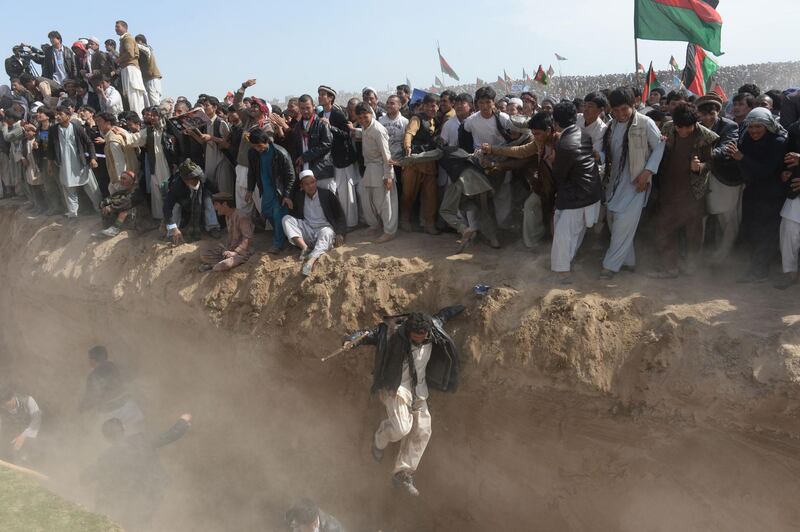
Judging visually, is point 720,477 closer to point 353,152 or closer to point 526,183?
point 526,183

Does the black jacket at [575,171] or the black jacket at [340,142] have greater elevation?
the black jacket at [340,142]

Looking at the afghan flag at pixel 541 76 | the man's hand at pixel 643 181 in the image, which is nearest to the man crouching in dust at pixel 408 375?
the man's hand at pixel 643 181

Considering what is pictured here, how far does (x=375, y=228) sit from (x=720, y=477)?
4.36 m

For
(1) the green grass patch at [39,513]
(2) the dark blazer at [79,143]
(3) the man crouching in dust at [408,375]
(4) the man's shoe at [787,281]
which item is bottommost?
(1) the green grass patch at [39,513]

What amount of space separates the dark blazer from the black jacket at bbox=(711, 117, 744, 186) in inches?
330

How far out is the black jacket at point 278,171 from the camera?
270 inches

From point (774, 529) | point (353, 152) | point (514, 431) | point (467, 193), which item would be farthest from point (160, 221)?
point (774, 529)

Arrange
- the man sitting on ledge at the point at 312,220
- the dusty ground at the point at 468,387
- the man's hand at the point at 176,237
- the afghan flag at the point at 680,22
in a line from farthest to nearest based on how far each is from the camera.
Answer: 1. the man's hand at the point at 176,237
2. the man sitting on ledge at the point at 312,220
3. the afghan flag at the point at 680,22
4. the dusty ground at the point at 468,387

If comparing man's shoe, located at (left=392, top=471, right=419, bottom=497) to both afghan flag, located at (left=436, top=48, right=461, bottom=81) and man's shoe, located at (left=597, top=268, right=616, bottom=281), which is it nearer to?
man's shoe, located at (left=597, top=268, right=616, bottom=281)

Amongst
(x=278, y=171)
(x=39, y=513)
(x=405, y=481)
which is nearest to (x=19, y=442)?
(x=39, y=513)

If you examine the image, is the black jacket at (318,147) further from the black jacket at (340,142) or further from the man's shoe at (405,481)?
the man's shoe at (405,481)

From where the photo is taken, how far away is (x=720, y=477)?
4.67 meters

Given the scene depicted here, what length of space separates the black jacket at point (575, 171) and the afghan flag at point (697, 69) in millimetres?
3556

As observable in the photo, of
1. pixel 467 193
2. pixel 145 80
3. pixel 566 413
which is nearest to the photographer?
pixel 566 413
